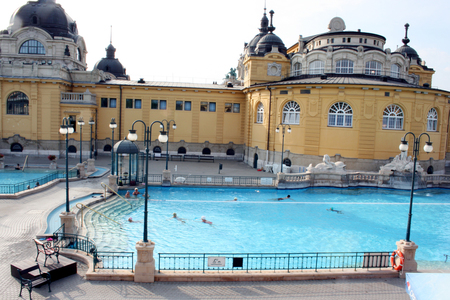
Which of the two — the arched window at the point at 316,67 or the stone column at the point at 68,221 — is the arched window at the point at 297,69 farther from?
the stone column at the point at 68,221

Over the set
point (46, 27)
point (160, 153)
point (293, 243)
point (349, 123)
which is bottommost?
point (293, 243)

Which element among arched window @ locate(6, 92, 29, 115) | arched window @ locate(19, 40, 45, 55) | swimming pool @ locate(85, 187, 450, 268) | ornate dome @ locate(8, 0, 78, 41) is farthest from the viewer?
ornate dome @ locate(8, 0, 78, 41)

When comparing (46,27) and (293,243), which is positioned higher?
(46,27)

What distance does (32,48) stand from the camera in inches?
1599

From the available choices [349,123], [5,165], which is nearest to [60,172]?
[5,165]

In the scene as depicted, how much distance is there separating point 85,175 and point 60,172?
3353 mm

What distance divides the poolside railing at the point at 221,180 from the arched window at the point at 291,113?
868cm

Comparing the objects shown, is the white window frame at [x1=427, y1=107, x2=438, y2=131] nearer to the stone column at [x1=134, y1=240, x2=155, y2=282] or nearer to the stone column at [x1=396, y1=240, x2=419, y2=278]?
the stone column at [x1=396, y1=240, x2=419, y2=278]

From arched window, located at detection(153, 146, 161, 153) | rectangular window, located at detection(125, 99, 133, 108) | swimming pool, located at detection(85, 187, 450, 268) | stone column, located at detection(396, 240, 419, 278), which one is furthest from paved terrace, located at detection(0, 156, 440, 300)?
rectangular window, located at detection(125, 99, 133, 108)

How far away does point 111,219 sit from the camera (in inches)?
716

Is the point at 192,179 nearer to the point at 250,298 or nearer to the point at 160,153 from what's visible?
the point at 160,153

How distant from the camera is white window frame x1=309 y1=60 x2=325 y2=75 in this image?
37.5 meters

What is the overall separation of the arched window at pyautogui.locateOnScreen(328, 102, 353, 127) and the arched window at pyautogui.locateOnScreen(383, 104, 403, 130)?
11.3 ft

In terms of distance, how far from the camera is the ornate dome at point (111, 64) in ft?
190
